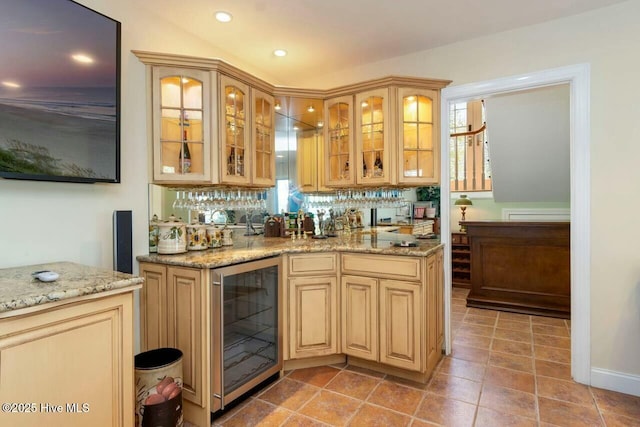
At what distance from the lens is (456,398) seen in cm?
222

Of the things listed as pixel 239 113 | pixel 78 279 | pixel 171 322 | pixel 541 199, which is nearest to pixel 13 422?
pixel 78 279

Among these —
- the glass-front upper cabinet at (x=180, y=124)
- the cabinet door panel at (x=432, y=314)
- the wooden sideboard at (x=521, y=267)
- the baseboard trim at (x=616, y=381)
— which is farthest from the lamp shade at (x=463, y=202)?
the glass-front upper cabinet at (x=180, y=124)

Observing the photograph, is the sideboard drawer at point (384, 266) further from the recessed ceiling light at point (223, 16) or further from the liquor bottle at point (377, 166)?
the recessed ceiling light at point (223, 16)

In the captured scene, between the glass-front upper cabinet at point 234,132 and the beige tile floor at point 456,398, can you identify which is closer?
the beige tile floor at point 456,398

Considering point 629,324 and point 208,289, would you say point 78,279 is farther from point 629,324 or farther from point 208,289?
point 629,324

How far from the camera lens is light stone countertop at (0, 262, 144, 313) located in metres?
1.15

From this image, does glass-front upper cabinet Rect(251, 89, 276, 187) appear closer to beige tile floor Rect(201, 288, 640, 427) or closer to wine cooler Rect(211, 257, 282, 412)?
wine cooler Rect(211, 257, 282, 412)

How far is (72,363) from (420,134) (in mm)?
2638

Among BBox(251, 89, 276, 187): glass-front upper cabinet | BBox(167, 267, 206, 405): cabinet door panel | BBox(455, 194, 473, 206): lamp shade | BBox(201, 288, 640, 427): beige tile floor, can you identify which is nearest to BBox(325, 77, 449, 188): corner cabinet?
BBox(251, 89, 276, 187): glass-front upper cabinet

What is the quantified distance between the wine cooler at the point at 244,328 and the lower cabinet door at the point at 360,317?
52cm

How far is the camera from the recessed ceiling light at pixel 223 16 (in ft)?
7.73

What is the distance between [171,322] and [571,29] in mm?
3320

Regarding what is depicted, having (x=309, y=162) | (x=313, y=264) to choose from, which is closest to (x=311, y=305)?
(x=313, y=264)

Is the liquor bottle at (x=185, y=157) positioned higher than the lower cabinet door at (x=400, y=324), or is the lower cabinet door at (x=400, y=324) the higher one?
the liquor bottle at (x=185, y=157)
